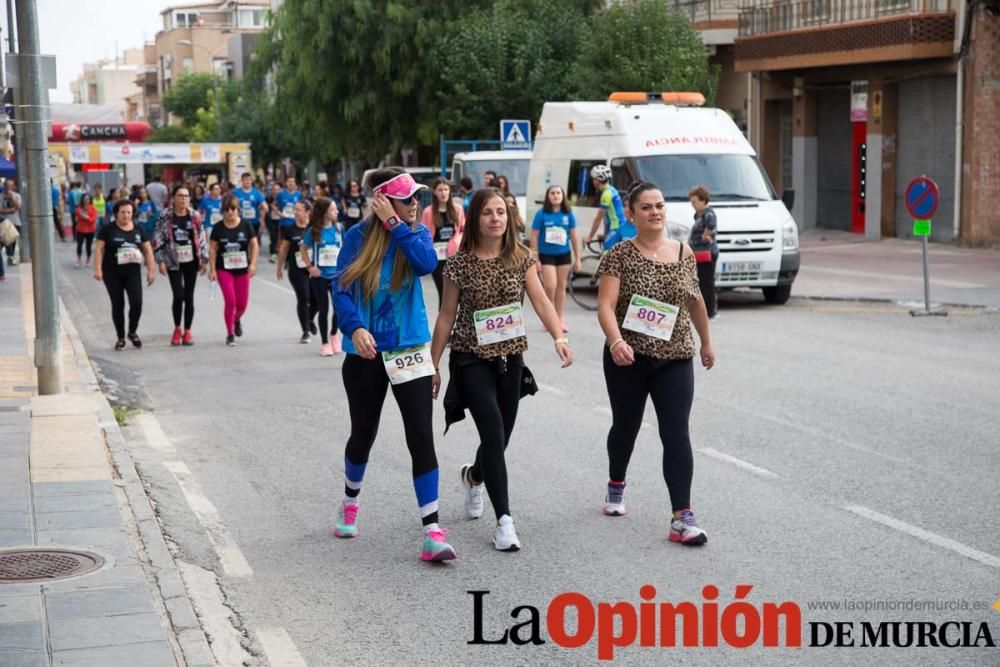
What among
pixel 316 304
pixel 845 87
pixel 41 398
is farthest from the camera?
pixel 845 87

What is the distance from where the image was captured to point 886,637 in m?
5.60

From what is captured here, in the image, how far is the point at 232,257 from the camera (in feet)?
53.3

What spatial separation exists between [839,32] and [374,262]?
27.3 metres

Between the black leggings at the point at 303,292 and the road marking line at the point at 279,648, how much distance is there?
10301 mm

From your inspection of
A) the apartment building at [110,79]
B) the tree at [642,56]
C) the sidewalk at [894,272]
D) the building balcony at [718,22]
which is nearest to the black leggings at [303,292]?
the sidewalk at [894,272]

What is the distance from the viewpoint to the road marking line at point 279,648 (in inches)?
218

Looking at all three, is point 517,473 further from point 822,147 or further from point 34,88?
point 822,147

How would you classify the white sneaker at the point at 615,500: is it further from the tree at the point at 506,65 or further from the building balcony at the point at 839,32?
the tree at the point at 506,65

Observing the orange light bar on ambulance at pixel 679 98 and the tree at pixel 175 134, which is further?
the tree at pixel 175 134

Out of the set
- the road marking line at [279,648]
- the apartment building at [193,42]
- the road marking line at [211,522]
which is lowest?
the road marking line at [211,522]

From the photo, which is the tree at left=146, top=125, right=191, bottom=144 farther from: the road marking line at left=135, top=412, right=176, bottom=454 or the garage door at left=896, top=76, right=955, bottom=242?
the road marking line at left=135, top=412, right=176, bottom=454

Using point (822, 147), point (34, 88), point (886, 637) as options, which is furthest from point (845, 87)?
point (886, 637)

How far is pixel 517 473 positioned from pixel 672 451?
1915 millimetres

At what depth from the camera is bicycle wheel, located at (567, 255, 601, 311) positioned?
66.1ft
